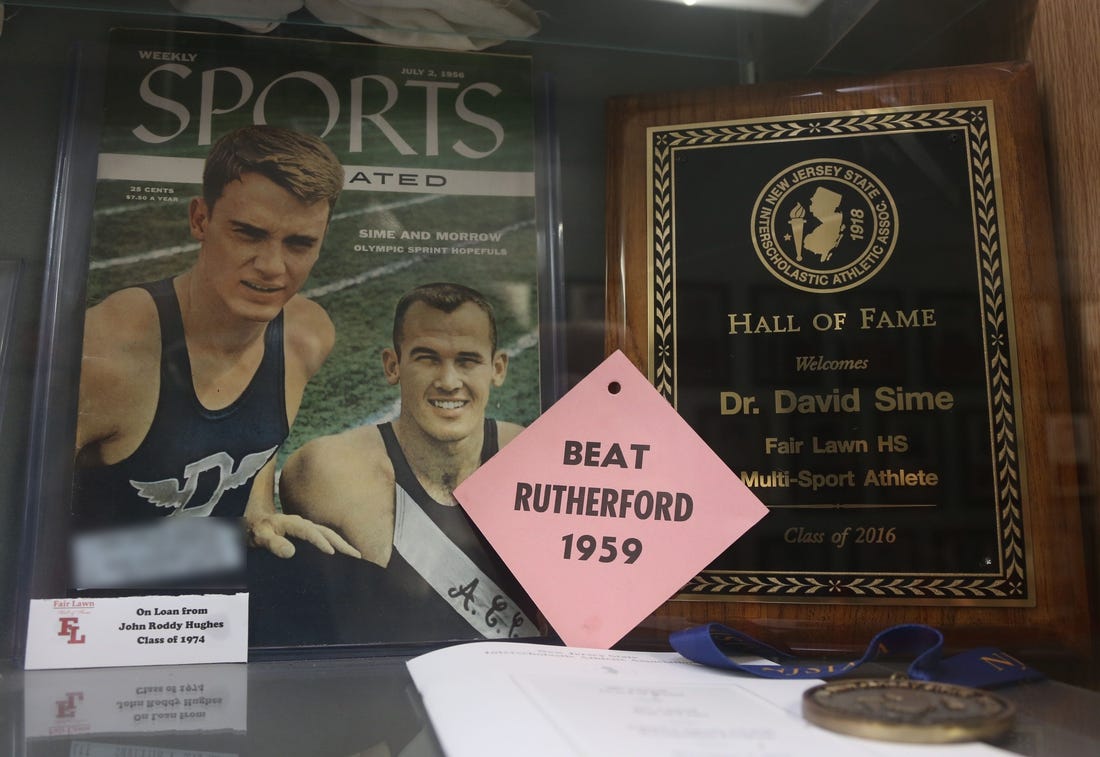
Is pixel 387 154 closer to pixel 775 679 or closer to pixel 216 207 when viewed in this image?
pixel 216 207

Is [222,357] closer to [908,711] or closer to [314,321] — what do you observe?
[314,321]

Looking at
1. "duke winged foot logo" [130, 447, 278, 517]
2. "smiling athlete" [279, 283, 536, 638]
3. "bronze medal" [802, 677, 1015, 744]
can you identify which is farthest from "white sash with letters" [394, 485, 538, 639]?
"bronze medal" [802, 677, 1015, 744]

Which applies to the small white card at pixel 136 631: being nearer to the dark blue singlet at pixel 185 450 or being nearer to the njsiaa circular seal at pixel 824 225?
the dark blue singlet at pixel 185 450

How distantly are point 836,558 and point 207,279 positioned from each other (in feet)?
1.51

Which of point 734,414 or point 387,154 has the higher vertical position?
point 387,154

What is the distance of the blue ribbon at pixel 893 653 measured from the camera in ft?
Result: 1.61

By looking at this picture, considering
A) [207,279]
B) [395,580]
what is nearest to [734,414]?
[395,580]

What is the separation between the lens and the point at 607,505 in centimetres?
59

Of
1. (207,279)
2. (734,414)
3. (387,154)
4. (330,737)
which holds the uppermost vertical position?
(387,154)

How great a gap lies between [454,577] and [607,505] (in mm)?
117

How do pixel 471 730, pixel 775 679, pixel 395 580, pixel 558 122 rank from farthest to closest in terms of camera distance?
pixel 558 122, pixel 395 580, pixel 775 679, pixel 471 730

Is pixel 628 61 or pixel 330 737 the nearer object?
pixel 330 737

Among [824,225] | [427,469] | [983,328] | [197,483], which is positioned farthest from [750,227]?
[197,483]

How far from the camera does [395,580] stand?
0.61 metres
